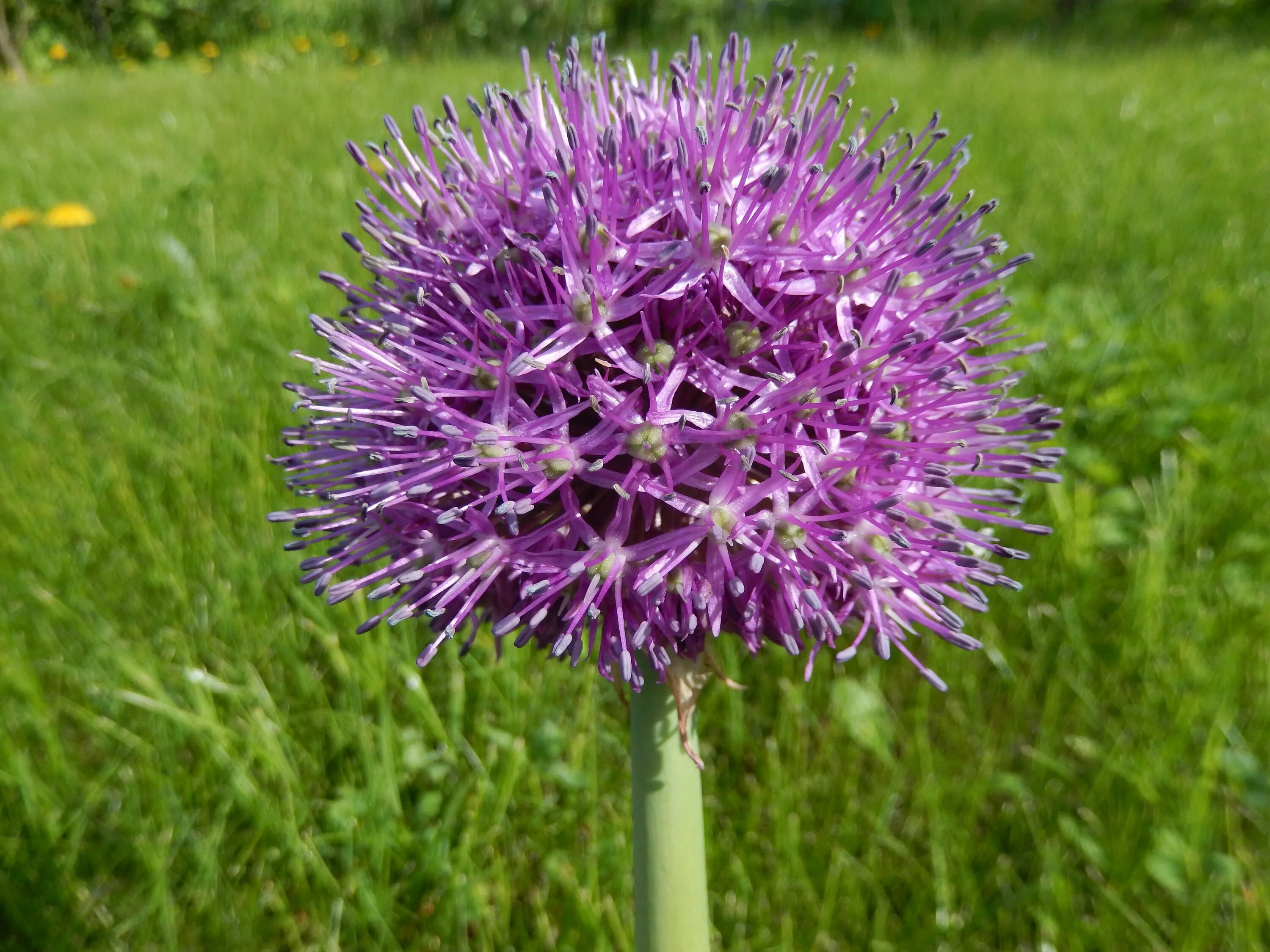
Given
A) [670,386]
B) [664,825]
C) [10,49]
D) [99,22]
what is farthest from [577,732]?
[99,22]

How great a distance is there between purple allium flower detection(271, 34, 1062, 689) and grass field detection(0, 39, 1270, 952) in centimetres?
79

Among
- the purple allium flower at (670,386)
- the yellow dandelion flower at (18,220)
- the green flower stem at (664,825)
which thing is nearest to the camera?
the purple allium flower at (670,386)

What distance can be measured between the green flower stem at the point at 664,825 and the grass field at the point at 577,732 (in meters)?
0.51

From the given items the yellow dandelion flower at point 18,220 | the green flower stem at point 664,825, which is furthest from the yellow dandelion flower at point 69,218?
the green flower stem at point 664,825

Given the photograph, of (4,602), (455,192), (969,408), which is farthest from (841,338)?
(4,602)

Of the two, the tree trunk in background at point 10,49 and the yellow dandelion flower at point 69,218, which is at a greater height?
the tree trunk in background at point 10,49

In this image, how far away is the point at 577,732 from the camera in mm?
1873

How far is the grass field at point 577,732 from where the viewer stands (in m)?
1.62

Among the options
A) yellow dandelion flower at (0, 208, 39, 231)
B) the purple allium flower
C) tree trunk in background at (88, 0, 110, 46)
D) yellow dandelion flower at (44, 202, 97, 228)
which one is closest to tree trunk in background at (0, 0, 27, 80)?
tree trunk in background at (88, 0, 110, 46)

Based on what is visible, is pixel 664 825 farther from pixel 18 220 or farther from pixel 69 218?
pixel 18 220

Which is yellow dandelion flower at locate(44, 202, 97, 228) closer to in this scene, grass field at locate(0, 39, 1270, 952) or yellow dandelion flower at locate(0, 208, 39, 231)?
yellow dandelion flower at locate(0, 208, 39, 231)

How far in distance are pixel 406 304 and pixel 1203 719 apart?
6.07 feet

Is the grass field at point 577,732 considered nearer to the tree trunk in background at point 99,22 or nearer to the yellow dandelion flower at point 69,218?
the yellow dandelion flower at point 69,218

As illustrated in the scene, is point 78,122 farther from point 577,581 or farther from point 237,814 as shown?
point 577,581
